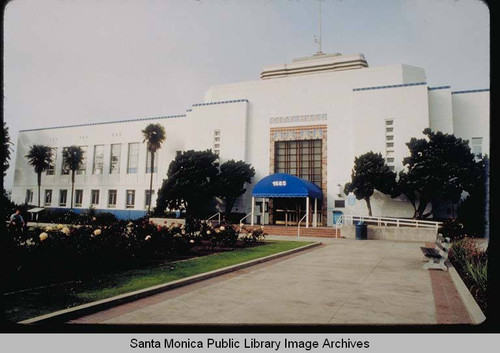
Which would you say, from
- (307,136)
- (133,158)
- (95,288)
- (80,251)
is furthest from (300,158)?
(95,288)

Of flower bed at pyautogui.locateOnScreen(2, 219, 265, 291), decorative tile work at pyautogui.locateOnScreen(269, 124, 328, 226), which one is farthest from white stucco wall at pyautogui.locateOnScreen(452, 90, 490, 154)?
flower bed at pyautogui.locateOnScreen(2, 219, 265, 291)

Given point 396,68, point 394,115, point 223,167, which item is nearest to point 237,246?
point 223,167

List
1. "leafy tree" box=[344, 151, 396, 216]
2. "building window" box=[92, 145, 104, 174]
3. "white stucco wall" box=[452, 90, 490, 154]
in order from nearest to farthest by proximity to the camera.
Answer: "leafy tree" box=[344, 151, 396, 216]
"white stucco wall" box=[452, 90, 490, 154]
"building window" box=[92, 145, 104, 174]

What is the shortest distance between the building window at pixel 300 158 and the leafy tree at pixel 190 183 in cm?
529

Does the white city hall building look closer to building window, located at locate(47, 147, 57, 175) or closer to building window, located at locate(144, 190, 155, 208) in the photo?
building window, located at locate(144, 190, 155, 208)

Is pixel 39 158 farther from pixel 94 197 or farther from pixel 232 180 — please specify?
pixel 232 180

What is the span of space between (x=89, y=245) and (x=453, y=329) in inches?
292

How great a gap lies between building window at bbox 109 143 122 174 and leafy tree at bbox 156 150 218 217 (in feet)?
33.1

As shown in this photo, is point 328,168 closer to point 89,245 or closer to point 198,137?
point 198,137

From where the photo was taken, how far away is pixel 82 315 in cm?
488

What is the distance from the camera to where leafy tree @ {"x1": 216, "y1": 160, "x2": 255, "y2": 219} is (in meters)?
25.5

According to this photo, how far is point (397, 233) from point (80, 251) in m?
16.9

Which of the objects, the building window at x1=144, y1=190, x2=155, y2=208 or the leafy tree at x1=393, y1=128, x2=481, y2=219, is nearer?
the leafy tree at x1=393, y1=128, x2=481, y2=219

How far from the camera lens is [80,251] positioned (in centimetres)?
776
